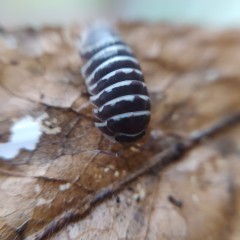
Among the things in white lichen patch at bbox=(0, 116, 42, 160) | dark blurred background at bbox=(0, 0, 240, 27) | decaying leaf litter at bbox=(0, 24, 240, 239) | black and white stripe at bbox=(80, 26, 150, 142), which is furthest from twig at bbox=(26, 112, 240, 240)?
dark blurred background at bbox=(0, 0, 240, 27)

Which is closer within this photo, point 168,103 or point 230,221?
point 230,221

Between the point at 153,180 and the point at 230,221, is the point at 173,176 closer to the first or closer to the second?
the point at 153,180

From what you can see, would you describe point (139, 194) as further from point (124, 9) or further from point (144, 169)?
point (124, 9)

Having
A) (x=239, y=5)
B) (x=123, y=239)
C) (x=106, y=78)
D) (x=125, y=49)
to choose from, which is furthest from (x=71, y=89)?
(x=239, y=5)

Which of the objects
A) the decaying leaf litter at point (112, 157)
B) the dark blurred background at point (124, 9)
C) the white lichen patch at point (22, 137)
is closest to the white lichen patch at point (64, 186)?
the decaying leaf litter at point (112, 157)

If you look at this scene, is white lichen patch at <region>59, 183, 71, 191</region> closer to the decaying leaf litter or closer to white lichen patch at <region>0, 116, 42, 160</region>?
the decaying leaf litter

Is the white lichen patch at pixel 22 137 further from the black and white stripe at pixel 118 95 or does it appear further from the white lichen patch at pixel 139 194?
the white lichen patch at pixel 139 194
